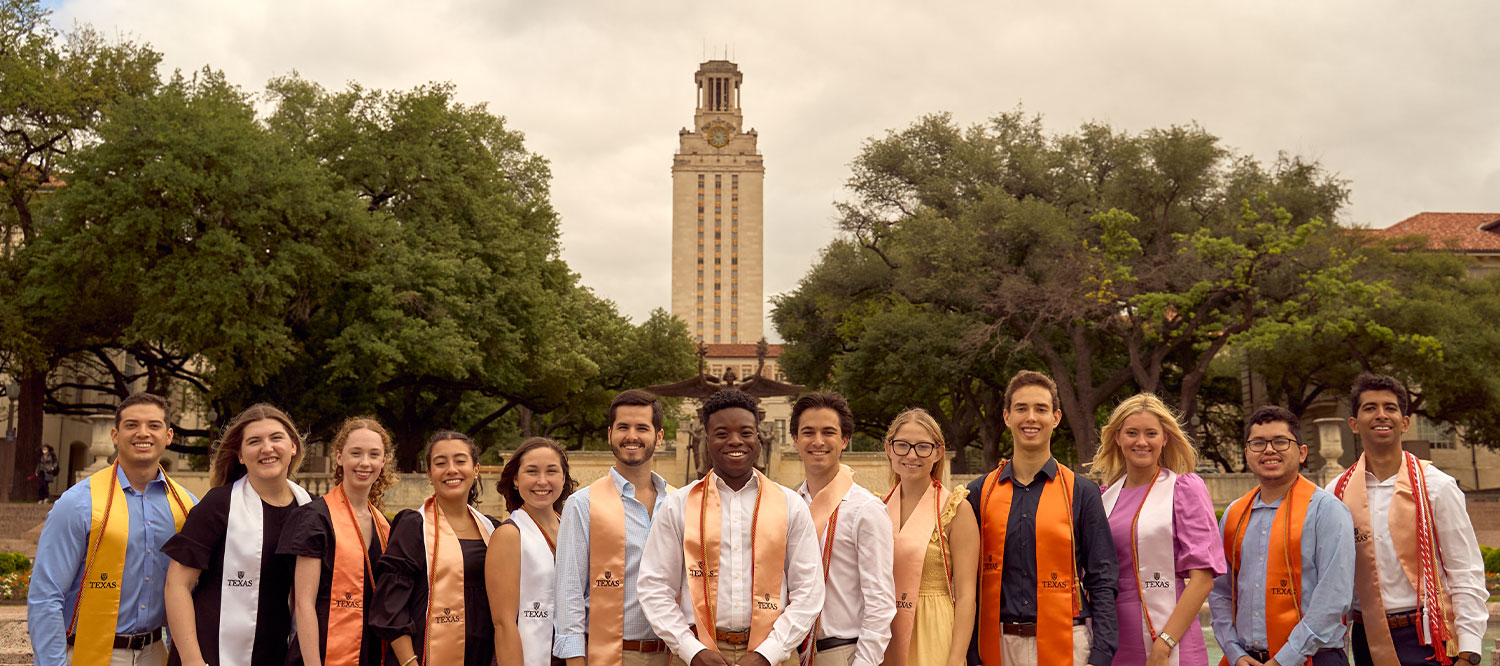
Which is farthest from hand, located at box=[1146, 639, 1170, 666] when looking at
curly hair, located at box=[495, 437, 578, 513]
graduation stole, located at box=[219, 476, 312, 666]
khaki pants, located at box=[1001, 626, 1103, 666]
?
graduation stole, located at box=[219, 476, 312, 666]

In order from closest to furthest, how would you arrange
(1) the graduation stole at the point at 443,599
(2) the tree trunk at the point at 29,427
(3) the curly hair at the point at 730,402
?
(3) the curly hair at the point at 730,402, (1) the graduation stole at the point at 443,599, (2) the tree trunk at the point at 29,427

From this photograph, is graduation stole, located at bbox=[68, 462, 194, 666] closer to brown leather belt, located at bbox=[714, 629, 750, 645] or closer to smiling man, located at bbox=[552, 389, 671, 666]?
smiling man, located at bbox=[552, 389, 671, 666]

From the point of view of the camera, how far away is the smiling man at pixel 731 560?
15.0ft

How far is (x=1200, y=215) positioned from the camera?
33.9m

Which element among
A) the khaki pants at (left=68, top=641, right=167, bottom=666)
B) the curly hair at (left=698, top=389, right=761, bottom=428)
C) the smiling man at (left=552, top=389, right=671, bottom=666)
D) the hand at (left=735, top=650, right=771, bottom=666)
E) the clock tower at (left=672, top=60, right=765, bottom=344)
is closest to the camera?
the hand at (left=735, top=650, right=771, bottom=666)

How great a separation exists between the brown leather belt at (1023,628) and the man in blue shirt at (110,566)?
3662 mm

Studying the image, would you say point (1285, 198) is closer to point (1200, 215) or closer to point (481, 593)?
point (1200, 215)

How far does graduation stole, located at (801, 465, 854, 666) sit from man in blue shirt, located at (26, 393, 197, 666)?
2847 mm

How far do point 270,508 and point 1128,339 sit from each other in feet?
95.5

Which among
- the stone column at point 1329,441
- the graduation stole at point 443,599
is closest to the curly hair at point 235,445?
the graduation stole at point 443,599

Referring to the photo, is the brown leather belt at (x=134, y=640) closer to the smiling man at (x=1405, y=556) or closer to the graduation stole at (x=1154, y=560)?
the graduation stole at (x=1154, y=560)

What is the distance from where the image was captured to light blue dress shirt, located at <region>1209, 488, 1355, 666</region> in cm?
496

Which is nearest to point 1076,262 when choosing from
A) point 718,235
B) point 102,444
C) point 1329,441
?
point 1329,441

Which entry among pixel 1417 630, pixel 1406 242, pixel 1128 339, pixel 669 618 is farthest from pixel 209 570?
pixel 1406 242
